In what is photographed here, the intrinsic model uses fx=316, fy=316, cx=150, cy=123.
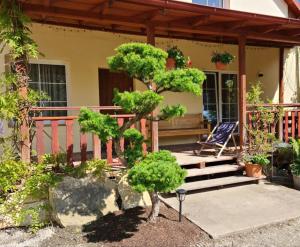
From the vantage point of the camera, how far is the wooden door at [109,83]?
7.66 meters

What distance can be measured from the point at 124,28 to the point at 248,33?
268 cm

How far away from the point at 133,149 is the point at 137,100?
0.77 m

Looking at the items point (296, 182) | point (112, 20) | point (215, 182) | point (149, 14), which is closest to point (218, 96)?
point (296, 182)

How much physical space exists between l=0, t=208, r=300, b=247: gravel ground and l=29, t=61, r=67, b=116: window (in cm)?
321

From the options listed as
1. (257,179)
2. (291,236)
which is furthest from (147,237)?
(257,179)

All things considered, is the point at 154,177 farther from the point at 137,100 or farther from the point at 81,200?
the point at 81,200

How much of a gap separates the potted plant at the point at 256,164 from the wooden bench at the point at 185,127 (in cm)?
217

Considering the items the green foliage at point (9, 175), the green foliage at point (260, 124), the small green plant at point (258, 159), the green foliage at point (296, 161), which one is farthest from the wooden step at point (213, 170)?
the green foliage at point (9, 175)

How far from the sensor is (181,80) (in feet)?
12.3

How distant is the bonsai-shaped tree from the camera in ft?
11.9

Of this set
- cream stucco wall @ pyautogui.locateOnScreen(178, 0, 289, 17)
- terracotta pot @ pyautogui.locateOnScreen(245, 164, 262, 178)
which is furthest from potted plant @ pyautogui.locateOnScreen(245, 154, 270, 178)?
cream stucco wall @ pyautogui.locateOnScreen(178, 0, 289, 17)

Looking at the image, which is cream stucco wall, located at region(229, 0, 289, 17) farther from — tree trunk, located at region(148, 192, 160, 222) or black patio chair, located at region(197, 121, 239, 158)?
tree trunk, located at region(148, 192, 160, 222)

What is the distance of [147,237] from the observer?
12.6ft

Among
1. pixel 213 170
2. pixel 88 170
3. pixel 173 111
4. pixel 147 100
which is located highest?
pixel 147 100
